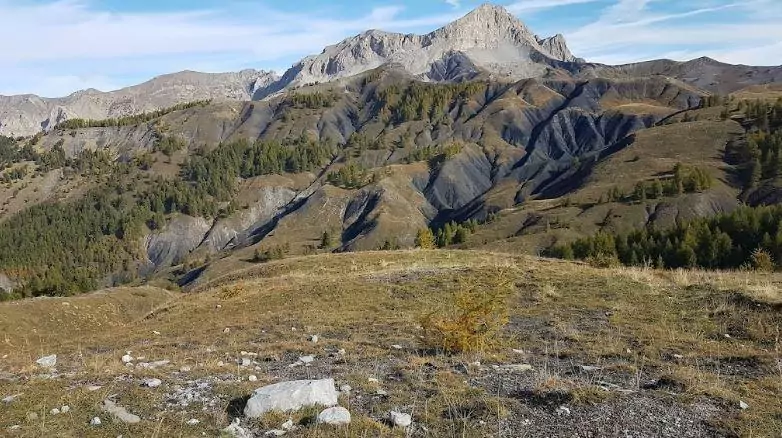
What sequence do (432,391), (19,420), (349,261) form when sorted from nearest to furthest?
(19,420)
(432,391)
(349,261)

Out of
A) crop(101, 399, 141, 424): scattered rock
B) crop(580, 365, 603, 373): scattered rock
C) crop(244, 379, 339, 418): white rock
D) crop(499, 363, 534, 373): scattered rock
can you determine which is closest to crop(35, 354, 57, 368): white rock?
crop(101, 399, 141, 424): scattered rock

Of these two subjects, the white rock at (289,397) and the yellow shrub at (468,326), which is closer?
the white rock at (289,397)

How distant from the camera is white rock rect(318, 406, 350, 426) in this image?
29.0 ft

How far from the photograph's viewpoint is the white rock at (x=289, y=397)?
9328 mm

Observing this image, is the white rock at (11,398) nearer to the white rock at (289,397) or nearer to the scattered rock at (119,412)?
the scattered rock at (119,412)

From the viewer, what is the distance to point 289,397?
9508 mm

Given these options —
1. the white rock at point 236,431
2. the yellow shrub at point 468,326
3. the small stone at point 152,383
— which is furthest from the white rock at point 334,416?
the yellow shrub at point 468,326

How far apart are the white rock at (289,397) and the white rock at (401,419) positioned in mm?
1168

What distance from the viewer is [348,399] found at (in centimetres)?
1004

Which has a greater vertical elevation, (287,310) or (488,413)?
(488,413)

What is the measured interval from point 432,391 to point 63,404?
6870 millimetres

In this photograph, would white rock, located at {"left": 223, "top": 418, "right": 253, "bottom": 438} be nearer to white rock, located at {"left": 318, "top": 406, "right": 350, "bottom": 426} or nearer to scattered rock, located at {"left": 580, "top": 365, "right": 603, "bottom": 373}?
white rock, located at {"left": 318, "top": 406, "right": 350, "bottom": 426}

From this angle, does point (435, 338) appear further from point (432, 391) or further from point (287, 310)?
point (287, 310)

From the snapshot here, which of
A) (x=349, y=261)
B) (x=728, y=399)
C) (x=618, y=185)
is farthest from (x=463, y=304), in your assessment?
(x=618, y=185)
